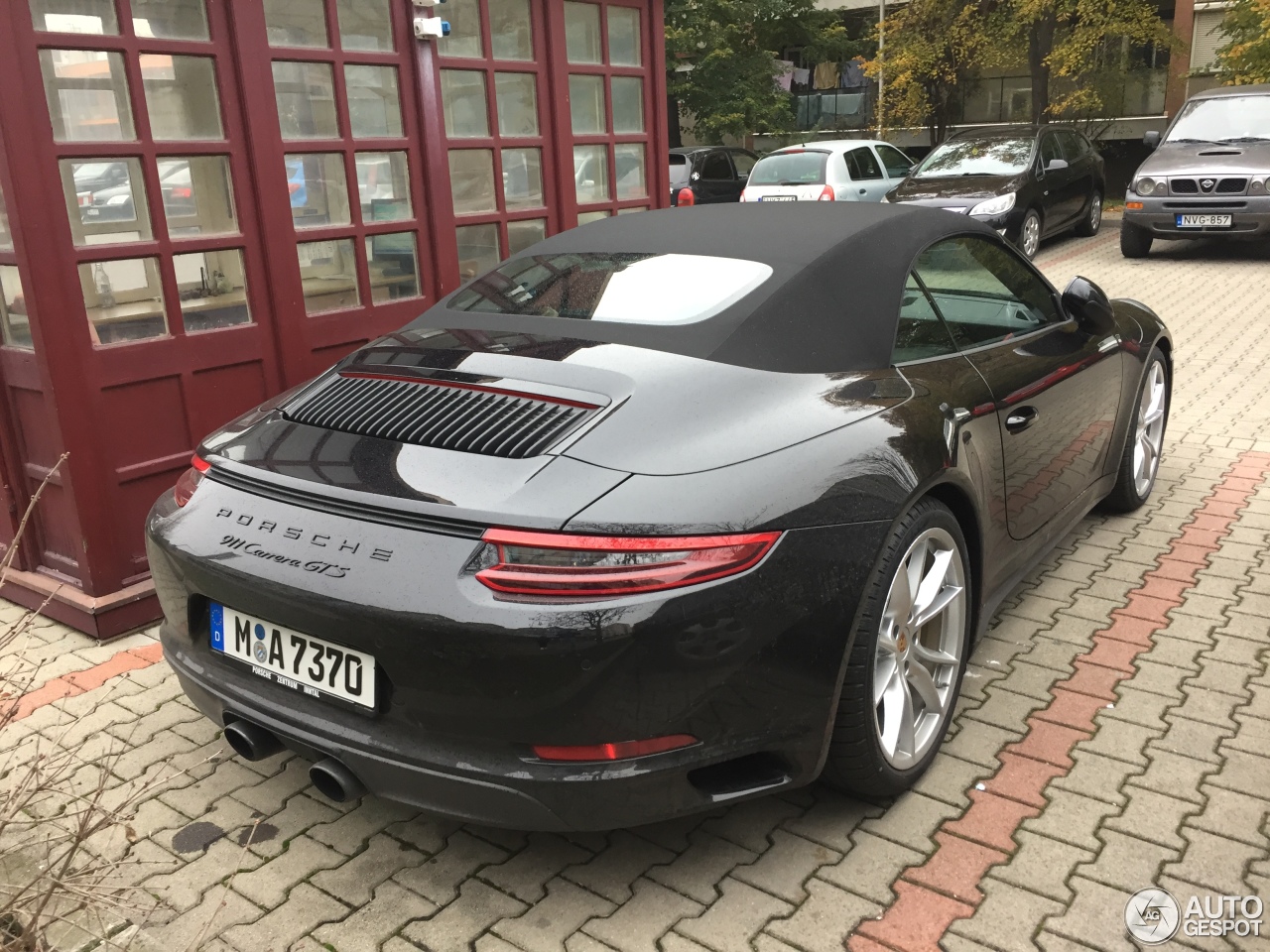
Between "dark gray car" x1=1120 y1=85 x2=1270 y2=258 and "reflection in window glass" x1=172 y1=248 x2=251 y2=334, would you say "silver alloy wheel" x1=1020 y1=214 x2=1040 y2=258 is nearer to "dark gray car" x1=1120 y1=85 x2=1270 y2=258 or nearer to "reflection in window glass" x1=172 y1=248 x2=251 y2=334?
"dark gray car" x1=1120 y1=85 x2=1270 y2=258

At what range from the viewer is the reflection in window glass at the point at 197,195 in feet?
14.2

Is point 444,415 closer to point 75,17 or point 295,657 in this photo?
point 295,657

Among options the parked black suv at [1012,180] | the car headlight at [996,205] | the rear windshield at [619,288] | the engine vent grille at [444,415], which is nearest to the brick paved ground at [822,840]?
the engine vent grille at [444,415]

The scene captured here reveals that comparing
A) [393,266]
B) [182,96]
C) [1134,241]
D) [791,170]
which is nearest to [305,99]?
[182,96]

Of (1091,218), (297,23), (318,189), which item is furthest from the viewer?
(1091,218)

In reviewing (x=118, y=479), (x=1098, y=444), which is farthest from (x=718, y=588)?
(x=118, y=479)

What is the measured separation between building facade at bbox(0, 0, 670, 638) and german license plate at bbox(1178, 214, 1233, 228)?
9457mm

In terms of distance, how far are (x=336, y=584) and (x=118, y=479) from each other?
90.8 inches

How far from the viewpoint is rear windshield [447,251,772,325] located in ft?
9.73

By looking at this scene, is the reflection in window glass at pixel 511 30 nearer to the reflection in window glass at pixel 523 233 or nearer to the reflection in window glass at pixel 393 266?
the reflection in window glass at pixel 523 233

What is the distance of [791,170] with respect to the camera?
46.8 feet

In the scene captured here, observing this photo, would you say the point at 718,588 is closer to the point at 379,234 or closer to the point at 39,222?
the point at 39,222

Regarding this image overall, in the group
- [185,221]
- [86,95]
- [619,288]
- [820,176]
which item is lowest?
[619,288]

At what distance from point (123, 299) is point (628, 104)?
12.3 feet
